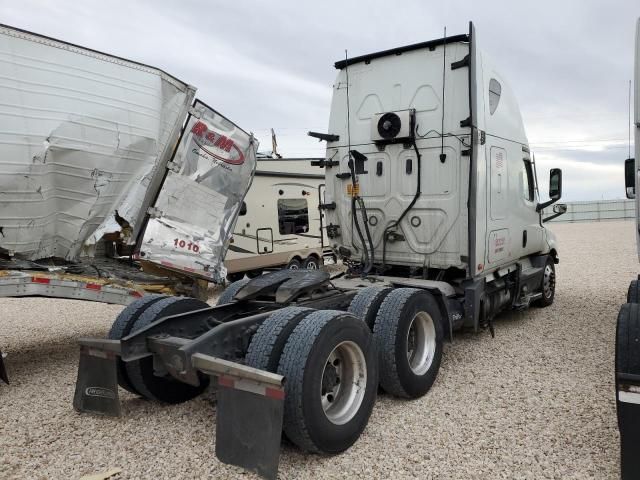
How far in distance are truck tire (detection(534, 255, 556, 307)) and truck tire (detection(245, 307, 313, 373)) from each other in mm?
5354

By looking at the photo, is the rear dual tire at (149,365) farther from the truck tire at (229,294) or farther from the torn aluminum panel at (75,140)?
the torn aluminum panel at (75,140)

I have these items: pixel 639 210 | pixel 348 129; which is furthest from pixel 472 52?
pixel 639 210

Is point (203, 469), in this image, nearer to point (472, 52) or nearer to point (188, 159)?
point (188, 159)

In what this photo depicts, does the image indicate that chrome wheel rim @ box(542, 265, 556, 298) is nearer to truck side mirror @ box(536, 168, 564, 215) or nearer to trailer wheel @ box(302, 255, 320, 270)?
truck side mirror @ box(536, 168, 564, 215)

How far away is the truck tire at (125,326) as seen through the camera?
157 inches

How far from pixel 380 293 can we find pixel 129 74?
3.53m

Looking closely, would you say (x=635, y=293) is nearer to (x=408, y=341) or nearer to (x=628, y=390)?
(x=408, y=341)

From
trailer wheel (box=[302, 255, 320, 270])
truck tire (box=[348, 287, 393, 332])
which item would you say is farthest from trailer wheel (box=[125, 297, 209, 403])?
trailer wheel (box=[302, 255, 320, 270])

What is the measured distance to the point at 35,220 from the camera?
15.9 feet

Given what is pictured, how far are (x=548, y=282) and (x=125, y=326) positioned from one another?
6.23 meters

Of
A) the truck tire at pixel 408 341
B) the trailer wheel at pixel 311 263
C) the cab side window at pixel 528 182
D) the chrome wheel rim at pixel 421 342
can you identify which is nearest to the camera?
the truck tire at pixel 408 341

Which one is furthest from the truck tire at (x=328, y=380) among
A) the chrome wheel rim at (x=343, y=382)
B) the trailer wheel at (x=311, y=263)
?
the trailer wheel at (x=311, y=263)

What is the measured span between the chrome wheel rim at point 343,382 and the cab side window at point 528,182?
427 cm

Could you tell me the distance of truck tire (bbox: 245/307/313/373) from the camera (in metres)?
3.16
